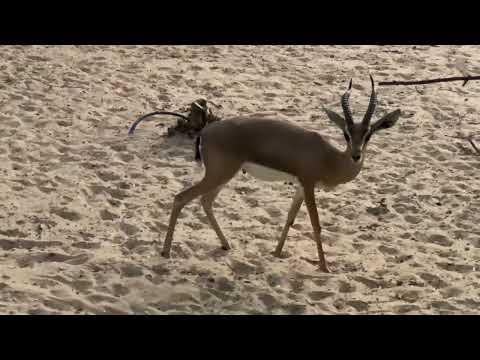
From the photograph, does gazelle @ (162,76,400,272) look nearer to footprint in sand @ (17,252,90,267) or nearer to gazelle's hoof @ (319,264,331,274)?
gazelle's hoof @ (319,264,331,274)

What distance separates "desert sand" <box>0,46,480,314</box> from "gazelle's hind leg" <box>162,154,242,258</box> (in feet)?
0.71

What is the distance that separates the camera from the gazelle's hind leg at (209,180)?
19.6 ft

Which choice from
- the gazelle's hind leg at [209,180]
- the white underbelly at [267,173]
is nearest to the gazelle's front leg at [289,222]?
the white underbelly at [267,173]

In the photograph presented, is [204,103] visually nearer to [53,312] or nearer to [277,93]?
[277,93]

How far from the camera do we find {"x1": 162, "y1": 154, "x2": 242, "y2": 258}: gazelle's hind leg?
5977 mm

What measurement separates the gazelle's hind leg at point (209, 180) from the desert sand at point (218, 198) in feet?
0.71

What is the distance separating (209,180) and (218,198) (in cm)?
121

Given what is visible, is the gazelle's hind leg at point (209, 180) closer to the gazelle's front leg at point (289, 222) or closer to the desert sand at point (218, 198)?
the desert sand at point (218, 198)

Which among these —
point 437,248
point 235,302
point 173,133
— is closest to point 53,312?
point 235,302

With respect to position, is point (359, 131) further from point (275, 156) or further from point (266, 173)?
point (266, 173)

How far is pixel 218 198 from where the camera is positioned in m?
7.21

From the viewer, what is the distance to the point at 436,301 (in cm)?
543

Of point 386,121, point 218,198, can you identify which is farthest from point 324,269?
point 218,198

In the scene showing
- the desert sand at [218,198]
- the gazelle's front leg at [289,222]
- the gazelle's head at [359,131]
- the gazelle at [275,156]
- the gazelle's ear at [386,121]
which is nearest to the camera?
the desert sand at [218,198]
